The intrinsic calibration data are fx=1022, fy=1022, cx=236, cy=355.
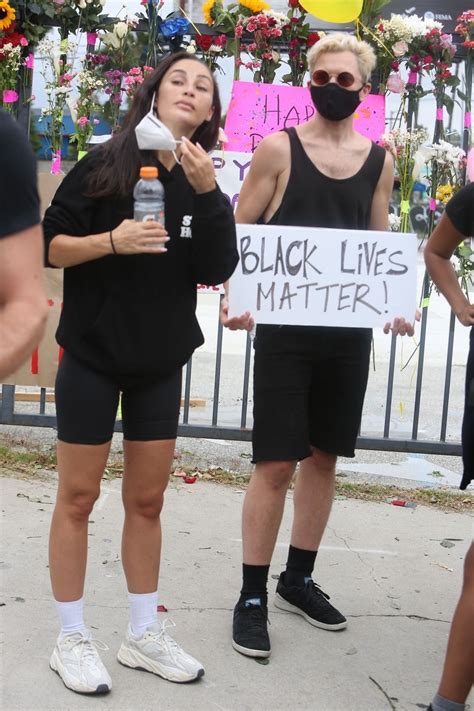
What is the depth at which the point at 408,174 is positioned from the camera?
207 inches

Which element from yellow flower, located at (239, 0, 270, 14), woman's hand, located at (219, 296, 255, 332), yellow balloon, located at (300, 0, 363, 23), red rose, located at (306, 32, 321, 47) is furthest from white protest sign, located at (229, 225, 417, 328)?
yellow flower, located at (239, 0, 270, 14)

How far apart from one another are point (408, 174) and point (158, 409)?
270 cm

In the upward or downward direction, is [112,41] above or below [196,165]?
above

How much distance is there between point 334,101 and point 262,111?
1969 mm

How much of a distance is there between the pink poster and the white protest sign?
1.97 meters

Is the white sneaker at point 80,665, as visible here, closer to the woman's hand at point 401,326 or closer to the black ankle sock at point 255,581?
the black ankle sock at point 255,581

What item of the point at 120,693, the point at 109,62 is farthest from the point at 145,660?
the point at 109,62

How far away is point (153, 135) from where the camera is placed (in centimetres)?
289

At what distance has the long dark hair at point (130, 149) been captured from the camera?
2.91 metres

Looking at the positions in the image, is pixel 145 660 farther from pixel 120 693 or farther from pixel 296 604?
pixel 296 604

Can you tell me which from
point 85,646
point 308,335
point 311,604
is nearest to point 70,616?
point 85,646

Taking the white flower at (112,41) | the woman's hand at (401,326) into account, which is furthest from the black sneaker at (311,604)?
the white flower at (112,41)

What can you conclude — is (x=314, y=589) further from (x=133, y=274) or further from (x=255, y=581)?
(x=133, y=274)

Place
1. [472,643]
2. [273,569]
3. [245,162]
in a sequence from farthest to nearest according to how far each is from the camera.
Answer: [245,162] < [273,569] < [472,643]
